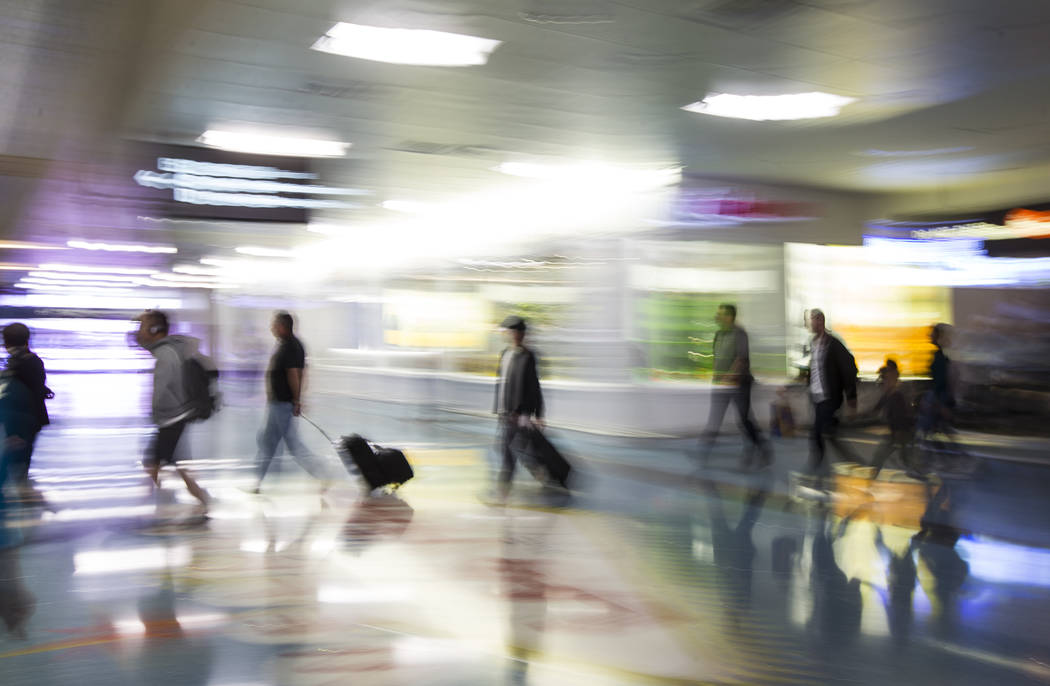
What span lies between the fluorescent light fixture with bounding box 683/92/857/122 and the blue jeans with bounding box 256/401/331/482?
5.28 m

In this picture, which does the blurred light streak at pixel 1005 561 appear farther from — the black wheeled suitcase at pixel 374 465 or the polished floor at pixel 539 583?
the black wheeled suitcase at pixel 374 465

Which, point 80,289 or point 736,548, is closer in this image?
point 736,548

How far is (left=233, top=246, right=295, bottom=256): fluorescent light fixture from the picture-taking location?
21.0m

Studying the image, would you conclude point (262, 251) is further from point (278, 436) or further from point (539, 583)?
point (539, 583)

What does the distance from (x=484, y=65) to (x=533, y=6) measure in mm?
1528

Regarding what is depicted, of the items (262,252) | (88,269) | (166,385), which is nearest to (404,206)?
(88,269)

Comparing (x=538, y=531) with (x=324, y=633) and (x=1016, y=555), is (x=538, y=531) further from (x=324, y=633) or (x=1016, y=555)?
(x=1016, y=555)

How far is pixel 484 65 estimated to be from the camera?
8.20 meters

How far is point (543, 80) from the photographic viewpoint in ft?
28.6

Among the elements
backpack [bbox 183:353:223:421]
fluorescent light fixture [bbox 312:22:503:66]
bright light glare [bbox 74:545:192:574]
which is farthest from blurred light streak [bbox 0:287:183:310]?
bright light glare [bbox 74:545:192:574]

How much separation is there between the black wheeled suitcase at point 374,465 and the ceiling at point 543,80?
3456 millimetres

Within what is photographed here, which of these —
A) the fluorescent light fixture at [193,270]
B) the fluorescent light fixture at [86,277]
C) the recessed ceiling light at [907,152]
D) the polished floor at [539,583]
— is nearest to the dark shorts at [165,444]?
the polished floor at [539,583]

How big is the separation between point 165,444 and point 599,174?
8.09 metres

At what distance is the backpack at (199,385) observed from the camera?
769cm
